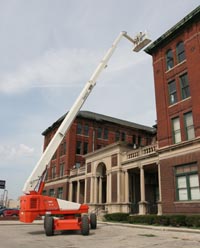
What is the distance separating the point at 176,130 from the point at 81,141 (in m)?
27.7

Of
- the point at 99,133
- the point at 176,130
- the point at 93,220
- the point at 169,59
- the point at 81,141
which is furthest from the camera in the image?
the point at 99,133

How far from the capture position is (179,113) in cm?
2528

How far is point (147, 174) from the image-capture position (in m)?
35.4

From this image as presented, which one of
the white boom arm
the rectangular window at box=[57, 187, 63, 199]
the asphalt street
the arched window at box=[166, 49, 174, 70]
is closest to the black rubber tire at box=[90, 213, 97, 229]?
the asphalt street

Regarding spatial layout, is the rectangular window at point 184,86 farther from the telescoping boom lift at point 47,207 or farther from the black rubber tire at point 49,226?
the black rubber tire at point 49,226

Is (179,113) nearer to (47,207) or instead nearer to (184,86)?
(184,86)

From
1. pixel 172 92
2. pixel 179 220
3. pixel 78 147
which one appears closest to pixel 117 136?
pixel 78 147

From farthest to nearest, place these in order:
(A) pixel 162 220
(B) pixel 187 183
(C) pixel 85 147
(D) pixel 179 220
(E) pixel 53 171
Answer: (E) pixel 53 171, (C) pixel 85 147, (B) pixel 187 183, (A) pixel 162 220, (D) pixel 179 220

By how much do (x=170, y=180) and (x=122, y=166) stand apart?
9700mm

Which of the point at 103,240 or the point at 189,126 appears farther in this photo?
the point at 189,126

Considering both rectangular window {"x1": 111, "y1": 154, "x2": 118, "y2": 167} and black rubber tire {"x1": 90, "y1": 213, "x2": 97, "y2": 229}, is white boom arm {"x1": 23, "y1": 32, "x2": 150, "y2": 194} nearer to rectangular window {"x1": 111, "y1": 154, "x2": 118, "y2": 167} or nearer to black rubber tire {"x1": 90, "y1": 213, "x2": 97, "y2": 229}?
black rubber tire {"x1": 90, "y1": 213, "x2": 97, "y2": 229}

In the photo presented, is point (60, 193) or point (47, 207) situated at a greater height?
point (60, 193)

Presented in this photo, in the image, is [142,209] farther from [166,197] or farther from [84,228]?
[84,228]

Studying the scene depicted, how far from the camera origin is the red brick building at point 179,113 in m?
22.7
